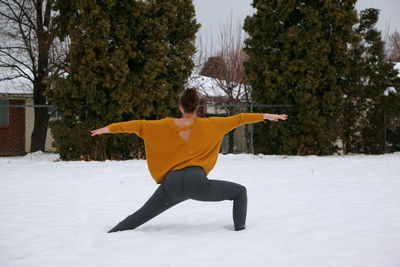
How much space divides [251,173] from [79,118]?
5840 millimetres

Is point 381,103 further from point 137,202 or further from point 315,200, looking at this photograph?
point 137,202

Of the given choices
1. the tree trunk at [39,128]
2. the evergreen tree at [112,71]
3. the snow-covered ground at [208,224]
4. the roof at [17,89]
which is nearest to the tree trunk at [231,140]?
the evergreen tree at [112,71]

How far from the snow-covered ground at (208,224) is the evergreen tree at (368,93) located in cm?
499

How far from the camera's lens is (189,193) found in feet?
14.1

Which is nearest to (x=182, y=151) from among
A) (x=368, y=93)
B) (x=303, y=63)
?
(x=303, y=63)

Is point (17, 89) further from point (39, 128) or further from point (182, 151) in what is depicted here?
point (182, 151)

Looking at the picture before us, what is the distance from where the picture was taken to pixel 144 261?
3.63 m

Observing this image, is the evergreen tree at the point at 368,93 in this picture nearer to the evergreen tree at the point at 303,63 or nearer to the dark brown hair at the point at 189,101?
the evergreen tree at the point at 303,63

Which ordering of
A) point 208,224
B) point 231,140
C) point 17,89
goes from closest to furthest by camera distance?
point 208,224, point 231,140, point 17,89

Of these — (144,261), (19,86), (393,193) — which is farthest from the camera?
(19,86)

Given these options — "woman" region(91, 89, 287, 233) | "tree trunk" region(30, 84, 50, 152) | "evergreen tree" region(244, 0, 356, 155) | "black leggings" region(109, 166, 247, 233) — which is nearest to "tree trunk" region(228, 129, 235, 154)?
"evergreen tree" region(244, 0, 356, 155)

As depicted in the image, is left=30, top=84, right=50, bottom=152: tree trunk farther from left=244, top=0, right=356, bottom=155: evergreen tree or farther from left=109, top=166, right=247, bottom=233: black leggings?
left=109, top=166, right=247, bottom=233: black leggings

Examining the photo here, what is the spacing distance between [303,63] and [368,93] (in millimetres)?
2445

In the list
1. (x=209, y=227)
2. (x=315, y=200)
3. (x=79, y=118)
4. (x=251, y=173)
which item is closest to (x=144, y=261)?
(x=209, y=227)
